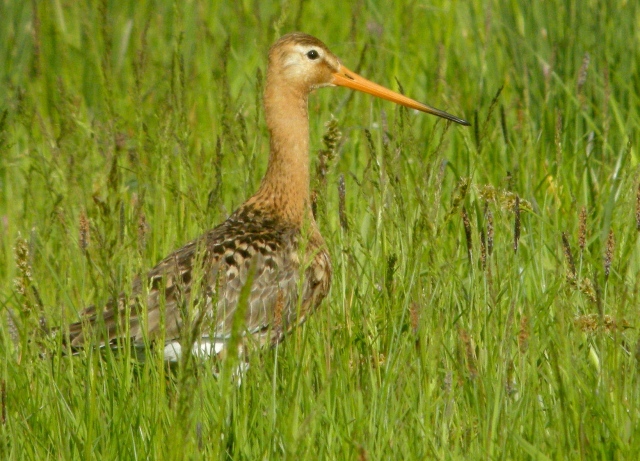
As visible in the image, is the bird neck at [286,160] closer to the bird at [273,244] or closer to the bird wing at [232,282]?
the bird at [273,244]

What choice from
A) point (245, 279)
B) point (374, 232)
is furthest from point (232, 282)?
point (374, 232)

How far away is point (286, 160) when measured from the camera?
475cm

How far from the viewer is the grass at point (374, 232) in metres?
2.97

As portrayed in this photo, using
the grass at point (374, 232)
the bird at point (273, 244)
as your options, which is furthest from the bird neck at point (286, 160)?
the grass at point (374, 232)

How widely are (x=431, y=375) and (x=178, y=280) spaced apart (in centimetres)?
76

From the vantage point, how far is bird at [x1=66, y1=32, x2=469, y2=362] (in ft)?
13.7

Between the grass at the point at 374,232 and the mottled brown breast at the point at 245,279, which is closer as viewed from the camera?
the grass at the point at 374,232

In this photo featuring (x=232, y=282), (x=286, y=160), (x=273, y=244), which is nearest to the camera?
(x=232, y=282)

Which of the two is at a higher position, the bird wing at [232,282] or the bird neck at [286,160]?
the bird neck at [286,160]

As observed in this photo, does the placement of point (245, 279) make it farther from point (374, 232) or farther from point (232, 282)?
point (374, 232)

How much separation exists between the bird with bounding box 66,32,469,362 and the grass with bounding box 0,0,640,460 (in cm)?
13

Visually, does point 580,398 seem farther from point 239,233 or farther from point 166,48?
point 166,48

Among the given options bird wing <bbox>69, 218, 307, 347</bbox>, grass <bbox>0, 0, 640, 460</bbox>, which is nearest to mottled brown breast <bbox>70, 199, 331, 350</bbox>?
bird wing <bbox>69, 218, 307, 347</bbox>

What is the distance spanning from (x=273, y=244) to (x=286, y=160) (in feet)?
1.39
